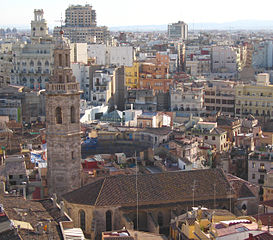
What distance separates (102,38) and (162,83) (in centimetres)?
8739

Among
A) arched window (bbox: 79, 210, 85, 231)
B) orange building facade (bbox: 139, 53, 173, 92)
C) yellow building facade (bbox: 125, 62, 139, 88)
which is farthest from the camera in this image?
yellow building facade (bbox: 125, 62, 139, 88)

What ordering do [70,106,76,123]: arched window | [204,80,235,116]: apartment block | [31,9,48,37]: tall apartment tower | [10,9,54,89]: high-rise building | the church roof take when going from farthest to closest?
[31,9,48,37]: tall apartment tower, [10,9,54,89]: high-rise building, [204,80,235,116]: apartment block, [70,106,76,123]: arched window, the church roof

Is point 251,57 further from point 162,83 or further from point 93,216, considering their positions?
point 93,216

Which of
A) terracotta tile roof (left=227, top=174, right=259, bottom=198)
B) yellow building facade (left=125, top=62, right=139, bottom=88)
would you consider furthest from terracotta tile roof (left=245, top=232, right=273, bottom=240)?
yellow building facade (left=125, top=62, right=139, bottom=88)

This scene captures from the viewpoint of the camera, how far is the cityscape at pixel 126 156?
32.0 meters

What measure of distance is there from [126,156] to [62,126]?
Result: 47.8 feet

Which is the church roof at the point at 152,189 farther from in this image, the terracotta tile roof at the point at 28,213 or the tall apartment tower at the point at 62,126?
the terracotta tile roof at the point at 28,213

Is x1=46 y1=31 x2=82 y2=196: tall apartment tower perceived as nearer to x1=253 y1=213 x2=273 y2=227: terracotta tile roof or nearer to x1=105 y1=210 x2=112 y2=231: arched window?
x1=105 y1=210 x2=112 y2=231: arched window

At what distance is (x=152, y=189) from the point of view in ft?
119

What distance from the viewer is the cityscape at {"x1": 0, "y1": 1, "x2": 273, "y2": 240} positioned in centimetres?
3203

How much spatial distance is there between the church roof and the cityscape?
0.07 m

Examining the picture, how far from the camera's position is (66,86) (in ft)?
123

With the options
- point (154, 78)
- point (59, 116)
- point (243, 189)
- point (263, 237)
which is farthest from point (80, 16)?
point (263, 237)

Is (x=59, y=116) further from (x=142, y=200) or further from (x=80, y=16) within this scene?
(x=80, y=16)
